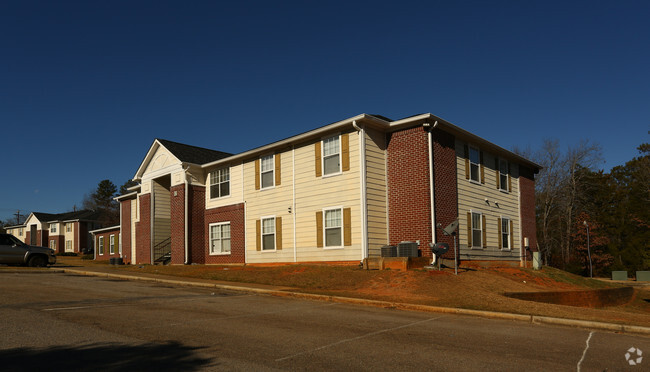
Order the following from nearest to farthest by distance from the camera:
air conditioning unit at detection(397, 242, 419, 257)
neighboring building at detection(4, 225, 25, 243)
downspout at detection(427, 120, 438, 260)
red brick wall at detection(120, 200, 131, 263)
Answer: air conditioning unit at detection(397, 242, 419, 257) → downspout at detection(427, 120, 438, 260) → red brick wall at detection(120, 200, 131, 263) → neighboring building at detection(4, 225, 25, 243)

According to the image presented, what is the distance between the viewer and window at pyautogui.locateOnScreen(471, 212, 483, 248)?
21.6 metres

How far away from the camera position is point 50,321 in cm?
912

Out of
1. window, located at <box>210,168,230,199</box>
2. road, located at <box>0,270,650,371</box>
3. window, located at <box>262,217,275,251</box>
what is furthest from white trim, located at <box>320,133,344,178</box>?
road, located at <box>0,270,650,371</box>

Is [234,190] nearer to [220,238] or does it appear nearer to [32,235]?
[220,238]

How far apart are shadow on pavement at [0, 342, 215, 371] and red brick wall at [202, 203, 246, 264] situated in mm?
18036

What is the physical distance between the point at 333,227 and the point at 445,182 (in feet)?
16.2

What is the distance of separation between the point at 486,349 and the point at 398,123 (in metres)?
13.2

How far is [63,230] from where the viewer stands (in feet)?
233

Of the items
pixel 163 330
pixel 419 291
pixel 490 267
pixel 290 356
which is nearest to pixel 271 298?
pixel 419 291

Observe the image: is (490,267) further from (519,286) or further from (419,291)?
(419,291)

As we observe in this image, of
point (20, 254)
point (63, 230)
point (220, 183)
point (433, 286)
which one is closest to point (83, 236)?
point (63, 230)

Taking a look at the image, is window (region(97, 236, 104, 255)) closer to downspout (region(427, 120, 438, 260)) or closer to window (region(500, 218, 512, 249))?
window (region(500, 218, 512, 249))

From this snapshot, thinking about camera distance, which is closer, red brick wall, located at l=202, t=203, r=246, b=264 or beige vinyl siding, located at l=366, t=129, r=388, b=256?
beige vinyl siding, located at l=366, t=129, r=388, b=256

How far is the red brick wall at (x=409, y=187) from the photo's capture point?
18859mm
